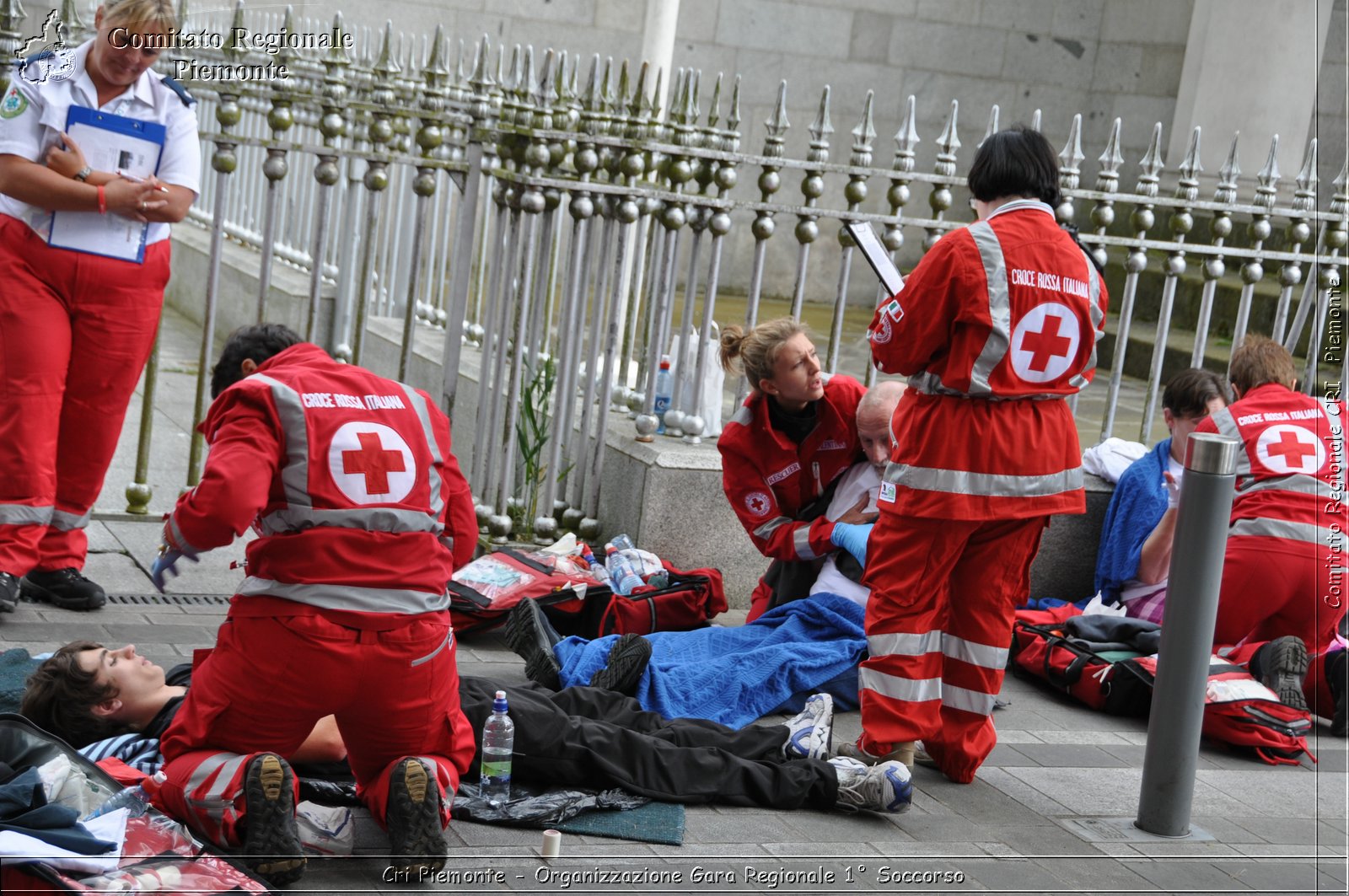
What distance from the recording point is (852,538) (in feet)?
17.4

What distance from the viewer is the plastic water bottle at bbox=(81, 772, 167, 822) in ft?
11.1

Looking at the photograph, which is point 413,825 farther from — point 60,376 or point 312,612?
point 60,376

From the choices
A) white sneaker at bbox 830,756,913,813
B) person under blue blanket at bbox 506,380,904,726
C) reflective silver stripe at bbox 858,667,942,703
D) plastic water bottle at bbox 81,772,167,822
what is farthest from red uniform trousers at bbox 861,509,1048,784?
plastic water bottle at bbox 81,772,167,822

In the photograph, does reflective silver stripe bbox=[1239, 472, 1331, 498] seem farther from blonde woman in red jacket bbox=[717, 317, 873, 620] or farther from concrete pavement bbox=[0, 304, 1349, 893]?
blonde woman in red jacket bbox=[717, 317, 873, 620]

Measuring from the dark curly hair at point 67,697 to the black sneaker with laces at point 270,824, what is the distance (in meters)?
0.74

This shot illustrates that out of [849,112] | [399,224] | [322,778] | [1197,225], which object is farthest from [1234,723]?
[849,112]

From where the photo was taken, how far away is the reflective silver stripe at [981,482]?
4.51m

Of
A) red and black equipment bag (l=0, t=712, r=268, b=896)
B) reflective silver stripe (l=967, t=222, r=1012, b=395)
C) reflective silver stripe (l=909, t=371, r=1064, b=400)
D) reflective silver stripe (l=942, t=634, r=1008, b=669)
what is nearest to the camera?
red and black equipment bag (l=0, t=712, r=268, b=896)

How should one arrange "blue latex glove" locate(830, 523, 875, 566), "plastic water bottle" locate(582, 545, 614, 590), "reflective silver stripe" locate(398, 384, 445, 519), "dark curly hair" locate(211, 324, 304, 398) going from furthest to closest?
"plastic water bottle" locate(582, 545, 614, 590)
"blue latex glove" locate(830, 523, 875, 566)
"dark curly hair" locate(211, 324, 304, 398)
"reflective silver stripe" locate(398, 384, 445, 519)

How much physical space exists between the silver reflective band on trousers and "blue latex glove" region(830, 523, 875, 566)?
1.13 m

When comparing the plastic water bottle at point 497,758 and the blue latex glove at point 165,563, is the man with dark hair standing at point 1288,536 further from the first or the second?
the blue latex glove at point 165,563

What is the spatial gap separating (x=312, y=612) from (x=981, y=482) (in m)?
2.01

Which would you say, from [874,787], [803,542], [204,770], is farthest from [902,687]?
[204,770]

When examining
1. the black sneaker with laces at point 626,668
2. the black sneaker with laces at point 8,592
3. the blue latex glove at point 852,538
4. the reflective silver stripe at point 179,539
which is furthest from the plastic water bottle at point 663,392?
the reflective silver stripe at point 179,539
